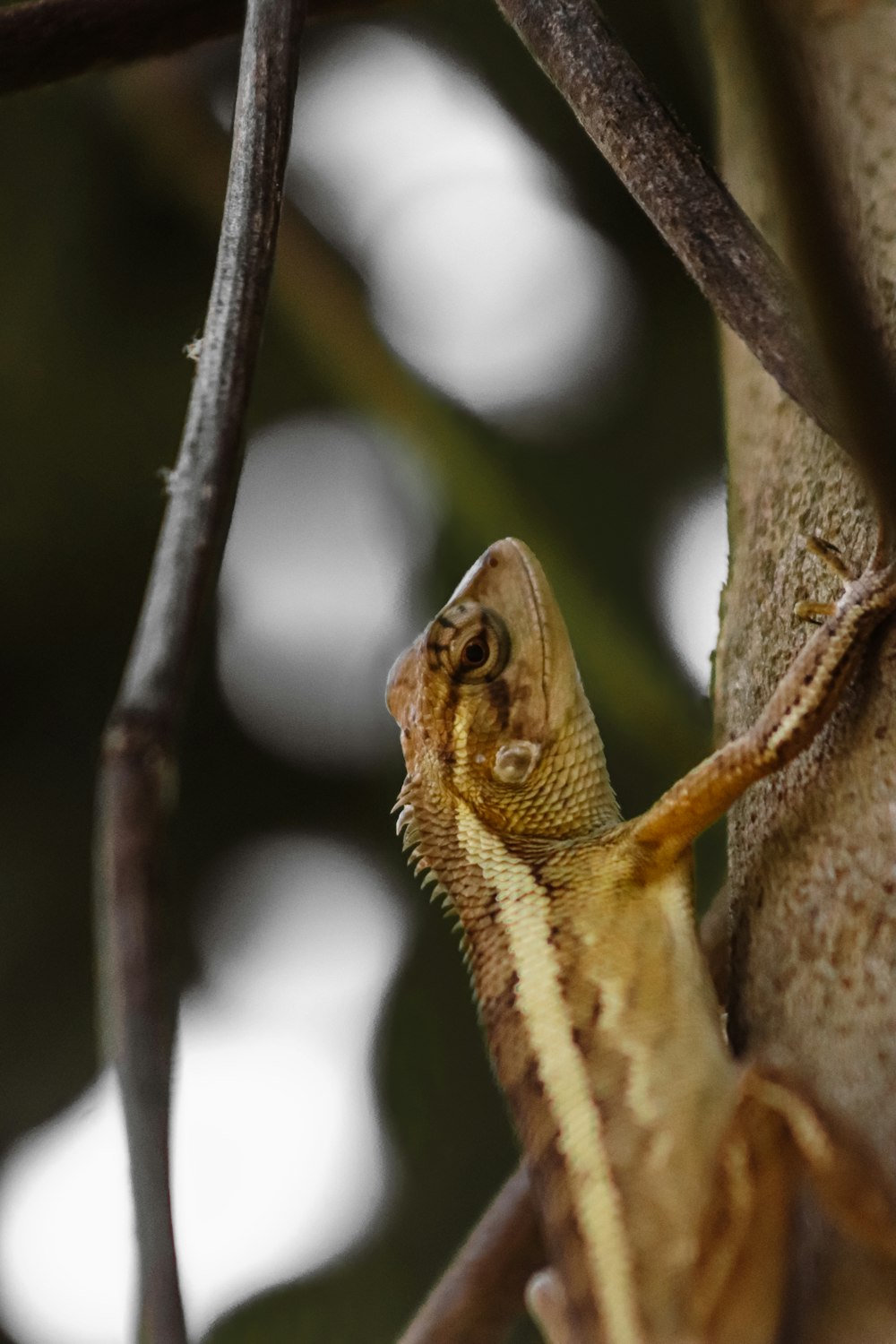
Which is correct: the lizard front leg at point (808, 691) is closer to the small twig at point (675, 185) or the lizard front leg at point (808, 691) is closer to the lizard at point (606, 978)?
the lizard at point (606, 978)

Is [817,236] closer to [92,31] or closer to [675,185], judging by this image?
[675,185]

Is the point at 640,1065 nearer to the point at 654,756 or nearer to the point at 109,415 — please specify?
the point at 654,756

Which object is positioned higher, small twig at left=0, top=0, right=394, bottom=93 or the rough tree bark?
small twig at left=0, top=0, right=394, bottom=93

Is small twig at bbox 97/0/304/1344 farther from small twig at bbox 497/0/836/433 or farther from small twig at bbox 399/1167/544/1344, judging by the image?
small twig at bbox 399/1167/544/1344

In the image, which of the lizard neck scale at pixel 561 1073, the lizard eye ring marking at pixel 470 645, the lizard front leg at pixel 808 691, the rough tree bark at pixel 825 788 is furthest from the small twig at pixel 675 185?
the lizard eye ring marking at pixel 470 645

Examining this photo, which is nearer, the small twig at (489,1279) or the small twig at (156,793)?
the small twig at (156,793)

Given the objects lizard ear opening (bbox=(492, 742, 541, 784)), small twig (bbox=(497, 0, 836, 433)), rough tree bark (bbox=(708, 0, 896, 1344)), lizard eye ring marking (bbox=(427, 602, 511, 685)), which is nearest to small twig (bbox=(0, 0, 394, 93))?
small twig (bbox=(497, 0, 836, 433))

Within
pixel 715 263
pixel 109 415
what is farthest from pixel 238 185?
pixel 109 415
